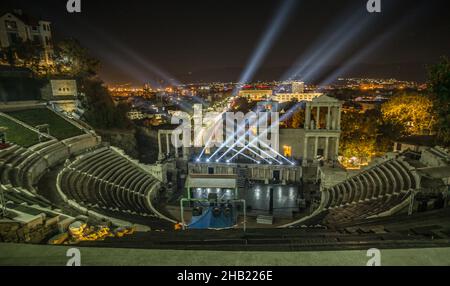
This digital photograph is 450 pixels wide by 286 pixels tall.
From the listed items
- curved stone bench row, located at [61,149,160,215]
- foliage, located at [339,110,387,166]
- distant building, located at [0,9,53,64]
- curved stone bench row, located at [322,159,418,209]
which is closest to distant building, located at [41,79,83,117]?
distant building, located at [0,9,53,64]

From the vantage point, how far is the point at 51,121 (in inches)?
1073

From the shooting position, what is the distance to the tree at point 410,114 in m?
35.5

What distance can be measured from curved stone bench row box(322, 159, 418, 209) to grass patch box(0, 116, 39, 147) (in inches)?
1058

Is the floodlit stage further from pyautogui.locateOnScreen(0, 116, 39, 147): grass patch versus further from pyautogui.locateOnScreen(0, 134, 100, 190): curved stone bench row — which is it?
pyautogui.locateOnScreen(0, 116, 39, 147): grass patch

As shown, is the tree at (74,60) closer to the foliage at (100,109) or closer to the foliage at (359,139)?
the foliage at (100,109)

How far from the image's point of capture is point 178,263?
490 centimetres

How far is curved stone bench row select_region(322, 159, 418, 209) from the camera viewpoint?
19.1 metres

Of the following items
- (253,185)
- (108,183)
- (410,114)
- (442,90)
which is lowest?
(253,185)

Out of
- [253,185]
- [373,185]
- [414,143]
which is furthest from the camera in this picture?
[253,185]

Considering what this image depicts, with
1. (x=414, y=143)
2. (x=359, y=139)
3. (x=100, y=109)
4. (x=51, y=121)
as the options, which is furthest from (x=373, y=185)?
(x=100, y=109)

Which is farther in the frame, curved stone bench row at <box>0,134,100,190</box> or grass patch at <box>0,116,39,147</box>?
grass patch at <box>0,116,39,147</box>

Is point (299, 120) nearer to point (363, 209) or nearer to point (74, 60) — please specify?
point (363, 209)

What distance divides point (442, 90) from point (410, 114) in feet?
76.0

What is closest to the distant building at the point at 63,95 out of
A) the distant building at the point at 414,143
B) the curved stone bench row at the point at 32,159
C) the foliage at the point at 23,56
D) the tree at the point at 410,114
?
the foliage at the point at 23,56
